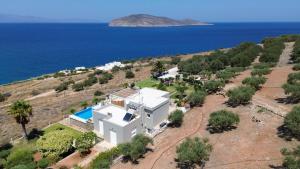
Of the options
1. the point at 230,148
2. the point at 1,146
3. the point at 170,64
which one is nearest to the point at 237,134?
the point at 230,148

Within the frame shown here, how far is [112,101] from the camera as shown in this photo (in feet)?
105

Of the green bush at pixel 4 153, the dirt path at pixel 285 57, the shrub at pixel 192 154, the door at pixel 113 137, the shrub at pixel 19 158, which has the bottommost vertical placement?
the green bush at pixel 4 153

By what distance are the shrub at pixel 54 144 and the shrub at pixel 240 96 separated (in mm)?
17813

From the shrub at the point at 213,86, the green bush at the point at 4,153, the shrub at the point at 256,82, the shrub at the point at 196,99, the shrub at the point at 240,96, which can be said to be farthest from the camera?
the shrub at the point at 213,86

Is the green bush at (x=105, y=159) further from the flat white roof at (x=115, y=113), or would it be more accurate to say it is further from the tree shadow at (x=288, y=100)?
the tree shadow at (x=288, y=100)

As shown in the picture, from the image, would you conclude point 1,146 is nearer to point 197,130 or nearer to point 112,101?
point 112,101

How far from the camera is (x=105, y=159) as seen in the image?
74.8 feet

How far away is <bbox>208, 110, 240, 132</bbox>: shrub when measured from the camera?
24547mm

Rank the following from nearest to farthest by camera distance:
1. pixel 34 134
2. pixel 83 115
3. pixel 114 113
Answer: pixel 114 113
pixel 34 134
pixel 83 115

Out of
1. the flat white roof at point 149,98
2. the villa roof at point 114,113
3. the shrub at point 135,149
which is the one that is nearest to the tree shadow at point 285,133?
the shrub at point 135,149

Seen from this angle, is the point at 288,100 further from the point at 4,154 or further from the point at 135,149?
the point at 4,154

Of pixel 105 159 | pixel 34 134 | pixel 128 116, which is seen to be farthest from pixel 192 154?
pixel 34 134

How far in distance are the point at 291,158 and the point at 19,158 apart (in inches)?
877

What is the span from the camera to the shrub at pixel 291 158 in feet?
55.4
